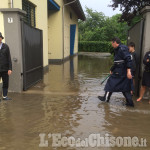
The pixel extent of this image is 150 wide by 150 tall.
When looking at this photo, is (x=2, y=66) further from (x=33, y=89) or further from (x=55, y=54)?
(x=55, y=54)

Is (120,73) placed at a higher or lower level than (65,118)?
higher

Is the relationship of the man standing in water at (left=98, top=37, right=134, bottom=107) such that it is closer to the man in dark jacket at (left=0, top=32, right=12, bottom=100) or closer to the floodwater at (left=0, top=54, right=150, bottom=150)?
the floodwater at (left=0, top=54, right=150, bottom=150)

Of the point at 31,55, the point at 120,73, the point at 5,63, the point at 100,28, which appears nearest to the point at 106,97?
the point at 120,73

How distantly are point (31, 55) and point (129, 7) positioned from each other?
417 inches

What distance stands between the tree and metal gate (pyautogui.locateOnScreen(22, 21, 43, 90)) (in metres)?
8.88

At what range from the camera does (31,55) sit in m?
6.58

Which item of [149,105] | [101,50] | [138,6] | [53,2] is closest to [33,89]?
[149,105]

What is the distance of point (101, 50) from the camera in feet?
104

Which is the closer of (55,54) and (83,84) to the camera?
(83,84)

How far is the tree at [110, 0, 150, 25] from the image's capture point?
1383 centimetres

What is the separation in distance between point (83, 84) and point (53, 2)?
7.28 meters

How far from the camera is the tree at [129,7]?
1383 cm

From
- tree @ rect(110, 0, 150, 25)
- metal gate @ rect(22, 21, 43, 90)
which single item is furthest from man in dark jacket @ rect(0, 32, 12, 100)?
tree @ rect(110, 0, 150, 25)

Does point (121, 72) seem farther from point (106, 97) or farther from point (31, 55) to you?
point (31, 55)
